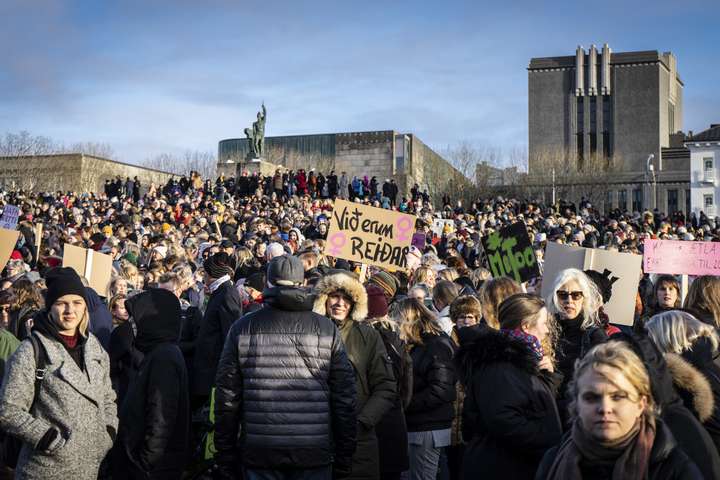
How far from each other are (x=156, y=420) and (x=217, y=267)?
284 centimetres

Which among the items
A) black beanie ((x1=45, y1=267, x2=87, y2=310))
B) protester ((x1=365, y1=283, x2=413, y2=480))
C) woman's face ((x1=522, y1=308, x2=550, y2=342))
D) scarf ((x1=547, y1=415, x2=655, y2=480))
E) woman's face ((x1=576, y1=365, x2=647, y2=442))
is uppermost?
black beanie ((x1=45, y1=267, x2=87, y2=310))

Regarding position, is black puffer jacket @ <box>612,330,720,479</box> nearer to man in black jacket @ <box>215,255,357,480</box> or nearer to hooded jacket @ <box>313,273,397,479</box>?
man in black jacket @ <box>215,255,357,480</box>

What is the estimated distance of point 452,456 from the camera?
21.8 ft

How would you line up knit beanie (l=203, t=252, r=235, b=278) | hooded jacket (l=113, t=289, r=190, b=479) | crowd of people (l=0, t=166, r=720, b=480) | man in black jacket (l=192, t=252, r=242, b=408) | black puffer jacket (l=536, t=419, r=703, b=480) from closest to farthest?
black puffer jacket (l=536, t=419, r=703, b=480) < crowd of people (l=0, t=166, r=720, b=480) < hooded jacket (l=113, t=289, r=190, b=479) < man in black jacket (l=192, t=252, r=242, b=408) < knit beanie (l=203, t=252, r=235, b=278)

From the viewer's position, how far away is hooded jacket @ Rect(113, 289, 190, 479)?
515 cm

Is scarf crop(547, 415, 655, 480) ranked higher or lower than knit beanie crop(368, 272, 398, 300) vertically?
lower

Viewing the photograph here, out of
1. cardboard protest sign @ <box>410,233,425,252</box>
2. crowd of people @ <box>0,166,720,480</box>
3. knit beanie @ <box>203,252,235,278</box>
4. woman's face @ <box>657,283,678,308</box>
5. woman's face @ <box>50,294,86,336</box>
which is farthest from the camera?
cardboard protest sign @ <box>410,233,425,252</box>

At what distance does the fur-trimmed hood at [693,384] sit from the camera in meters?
3.87

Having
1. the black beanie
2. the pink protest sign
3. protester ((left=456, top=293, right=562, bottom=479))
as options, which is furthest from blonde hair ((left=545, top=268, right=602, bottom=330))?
the pink protest sign

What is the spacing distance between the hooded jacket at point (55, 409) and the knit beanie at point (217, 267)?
2807mm

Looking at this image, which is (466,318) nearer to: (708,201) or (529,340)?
(529,340)

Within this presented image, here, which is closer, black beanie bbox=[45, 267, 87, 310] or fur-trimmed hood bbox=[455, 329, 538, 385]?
fur-trimmed hood bbox=[455, 329, 538, 385]

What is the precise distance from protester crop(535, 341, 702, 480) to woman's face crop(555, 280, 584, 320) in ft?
9.03

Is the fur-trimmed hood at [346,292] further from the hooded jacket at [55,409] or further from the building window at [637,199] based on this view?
the building window at [637,199]
